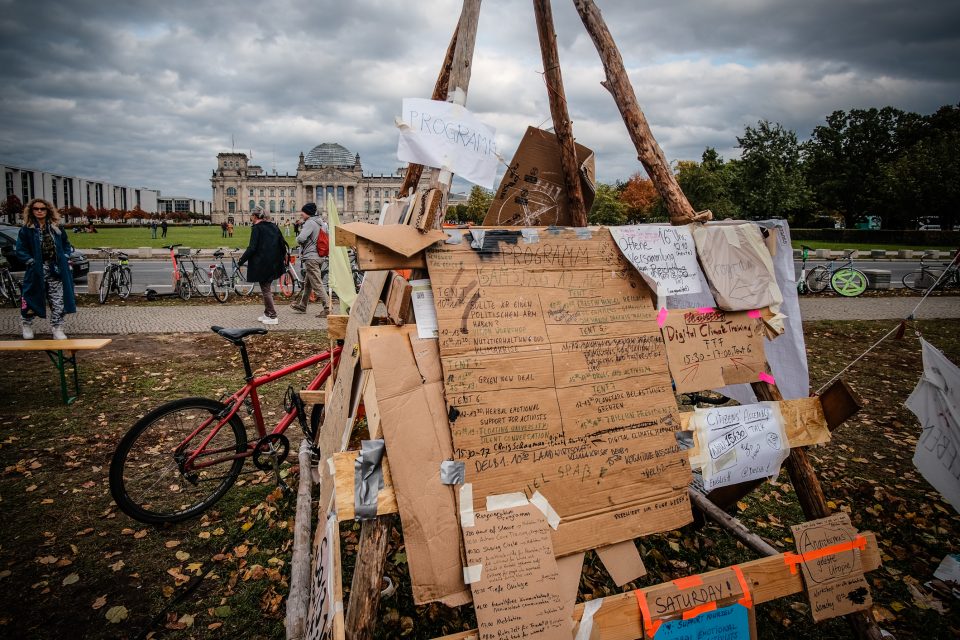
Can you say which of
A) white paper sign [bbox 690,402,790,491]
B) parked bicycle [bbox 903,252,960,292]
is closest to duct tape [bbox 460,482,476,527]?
white paper sign [bbox 690,402,790,491]

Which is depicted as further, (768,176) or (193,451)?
(768,176)

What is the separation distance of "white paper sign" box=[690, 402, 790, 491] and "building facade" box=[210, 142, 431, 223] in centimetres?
12268

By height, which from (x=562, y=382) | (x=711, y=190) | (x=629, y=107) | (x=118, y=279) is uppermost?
(x=711, y=190)

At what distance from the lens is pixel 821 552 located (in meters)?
2.44

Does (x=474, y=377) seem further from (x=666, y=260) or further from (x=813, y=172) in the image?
(x=813, y=172)

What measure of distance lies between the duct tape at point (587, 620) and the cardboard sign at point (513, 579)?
3.3 inches

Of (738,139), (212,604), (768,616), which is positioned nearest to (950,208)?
(738,139)

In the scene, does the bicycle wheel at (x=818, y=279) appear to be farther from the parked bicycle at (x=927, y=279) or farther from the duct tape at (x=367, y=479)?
the duct tape at (x=367, y=479)

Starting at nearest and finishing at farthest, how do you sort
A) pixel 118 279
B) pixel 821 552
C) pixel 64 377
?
pixel 821 552 → pixel 64 377 → pixel 118 279

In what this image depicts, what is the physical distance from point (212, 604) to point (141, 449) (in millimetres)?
1751

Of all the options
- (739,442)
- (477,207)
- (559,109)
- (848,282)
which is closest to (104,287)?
(559,109)

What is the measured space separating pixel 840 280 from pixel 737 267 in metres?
14.8

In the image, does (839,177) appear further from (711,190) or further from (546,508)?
(546,508)

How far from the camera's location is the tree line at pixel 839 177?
110ft
